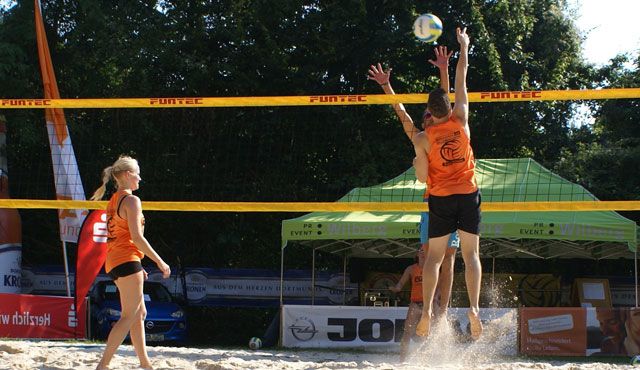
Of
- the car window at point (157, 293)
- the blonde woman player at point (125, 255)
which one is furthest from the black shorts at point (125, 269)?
the car window at point (157, 293)

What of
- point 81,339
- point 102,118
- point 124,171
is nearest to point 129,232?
point 124,171

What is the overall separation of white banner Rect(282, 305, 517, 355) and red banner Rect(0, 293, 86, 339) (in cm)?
304

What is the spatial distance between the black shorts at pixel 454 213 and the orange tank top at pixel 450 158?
0.04 meters

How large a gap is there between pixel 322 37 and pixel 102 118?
4.07 meters

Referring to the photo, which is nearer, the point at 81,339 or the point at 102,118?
the point at 81,339

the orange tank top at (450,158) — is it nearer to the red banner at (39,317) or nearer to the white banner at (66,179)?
the red banner at (39,317)

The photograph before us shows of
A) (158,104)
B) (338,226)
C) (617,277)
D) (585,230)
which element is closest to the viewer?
(158,104)

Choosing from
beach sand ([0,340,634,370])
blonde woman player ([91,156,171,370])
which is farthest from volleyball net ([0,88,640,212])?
blonde woman player ([91,156,171,370])

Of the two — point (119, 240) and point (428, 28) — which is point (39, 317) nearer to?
point (119, 240)

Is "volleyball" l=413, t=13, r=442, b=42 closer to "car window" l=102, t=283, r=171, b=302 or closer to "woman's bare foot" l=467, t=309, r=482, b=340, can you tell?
"woman's bare foot" l=467, t=309, r=482, b=340

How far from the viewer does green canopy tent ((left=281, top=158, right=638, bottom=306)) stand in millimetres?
10602

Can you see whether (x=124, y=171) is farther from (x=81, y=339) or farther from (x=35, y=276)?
(x=35, y=276)

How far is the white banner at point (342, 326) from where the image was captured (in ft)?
35.9

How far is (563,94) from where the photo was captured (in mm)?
7219
